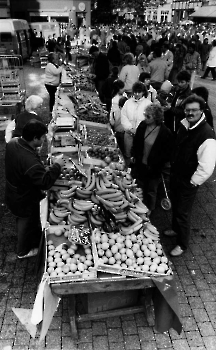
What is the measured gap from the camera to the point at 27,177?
3.58 metres

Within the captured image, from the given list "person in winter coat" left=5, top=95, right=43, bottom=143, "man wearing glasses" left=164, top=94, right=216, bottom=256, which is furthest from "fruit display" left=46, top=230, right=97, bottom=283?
"person in winter coat" left=5, top=95, right=43, bottom=143

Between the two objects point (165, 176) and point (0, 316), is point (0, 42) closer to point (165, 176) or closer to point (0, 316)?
point (165, 176)

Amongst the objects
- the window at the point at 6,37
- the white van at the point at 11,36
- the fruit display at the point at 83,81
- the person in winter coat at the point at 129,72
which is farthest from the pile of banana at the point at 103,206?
the window at the point at 6,37

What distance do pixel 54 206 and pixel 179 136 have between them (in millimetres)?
1887

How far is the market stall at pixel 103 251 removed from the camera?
2.89 meters

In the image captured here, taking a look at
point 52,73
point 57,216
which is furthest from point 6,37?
point 57,216

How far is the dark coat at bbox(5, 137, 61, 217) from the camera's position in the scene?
3.41 m

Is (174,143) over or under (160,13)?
under

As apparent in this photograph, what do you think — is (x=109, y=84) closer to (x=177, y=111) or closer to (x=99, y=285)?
(x=177, y=111)

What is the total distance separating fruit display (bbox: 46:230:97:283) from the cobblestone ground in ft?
2.52

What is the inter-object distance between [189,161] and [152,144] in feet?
2.99

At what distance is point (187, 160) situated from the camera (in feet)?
12.4

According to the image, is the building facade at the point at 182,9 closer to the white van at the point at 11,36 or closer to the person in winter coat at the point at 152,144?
the white van at the point at 11,36

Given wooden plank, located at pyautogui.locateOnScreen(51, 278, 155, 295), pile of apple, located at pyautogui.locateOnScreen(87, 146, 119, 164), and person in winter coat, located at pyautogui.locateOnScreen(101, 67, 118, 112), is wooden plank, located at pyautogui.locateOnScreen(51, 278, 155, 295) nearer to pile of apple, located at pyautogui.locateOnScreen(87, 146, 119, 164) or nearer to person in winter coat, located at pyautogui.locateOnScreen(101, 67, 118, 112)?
pile of apple, located at pyautogui.locateOnScreen(87, 146, 119, 164)
